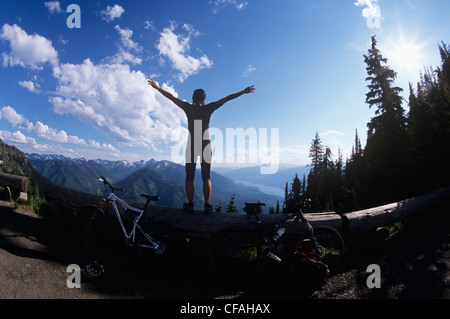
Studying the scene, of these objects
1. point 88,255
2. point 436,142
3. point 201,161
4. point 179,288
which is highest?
point 436,142

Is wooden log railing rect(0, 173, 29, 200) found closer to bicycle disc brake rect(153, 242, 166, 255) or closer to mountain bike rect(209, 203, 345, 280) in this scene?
bicycle disc brake rect(153, 242, 166, 255)

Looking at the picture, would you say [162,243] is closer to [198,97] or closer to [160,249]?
[160,249]

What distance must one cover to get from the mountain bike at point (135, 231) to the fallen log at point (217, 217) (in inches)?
15.7

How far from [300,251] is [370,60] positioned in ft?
110

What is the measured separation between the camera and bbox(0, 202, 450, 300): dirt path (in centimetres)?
401

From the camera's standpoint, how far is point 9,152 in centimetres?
17825

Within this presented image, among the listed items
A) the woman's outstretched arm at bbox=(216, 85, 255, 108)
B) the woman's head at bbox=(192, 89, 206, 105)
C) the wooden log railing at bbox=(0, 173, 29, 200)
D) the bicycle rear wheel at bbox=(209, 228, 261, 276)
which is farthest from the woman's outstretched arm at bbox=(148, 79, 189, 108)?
the wooden log railing at bbox=(0, 173, 29, 200)

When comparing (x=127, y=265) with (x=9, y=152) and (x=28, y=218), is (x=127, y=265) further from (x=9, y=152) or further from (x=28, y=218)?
(x=9, y=152)

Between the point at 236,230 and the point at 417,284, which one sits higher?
the point at 236,230

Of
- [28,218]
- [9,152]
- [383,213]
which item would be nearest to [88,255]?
[28,218]

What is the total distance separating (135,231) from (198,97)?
427 centimetres

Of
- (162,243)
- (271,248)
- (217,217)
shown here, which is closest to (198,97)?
(217,217)
